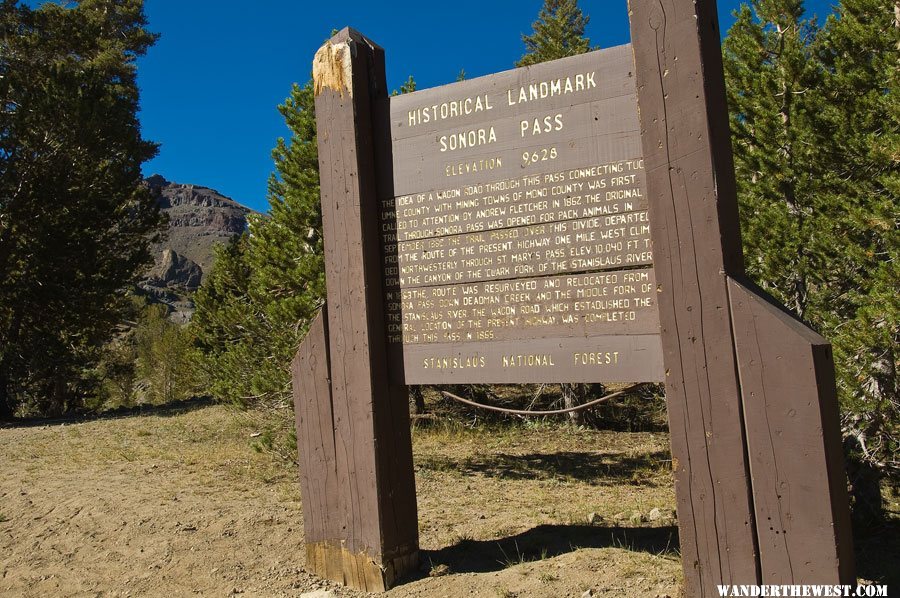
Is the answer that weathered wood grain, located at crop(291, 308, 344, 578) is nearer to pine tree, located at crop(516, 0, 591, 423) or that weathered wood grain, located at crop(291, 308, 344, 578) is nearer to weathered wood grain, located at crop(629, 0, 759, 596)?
weathered wood grain, located at crop(629, 0, 759, 596)

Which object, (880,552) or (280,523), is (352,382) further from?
(880,552)

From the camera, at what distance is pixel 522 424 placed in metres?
13.3

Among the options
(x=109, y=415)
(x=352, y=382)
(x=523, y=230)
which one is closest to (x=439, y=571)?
(x=352, y=382)

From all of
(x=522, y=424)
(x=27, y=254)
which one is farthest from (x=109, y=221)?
(x=522, y=424)

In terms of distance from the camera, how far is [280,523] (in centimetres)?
598

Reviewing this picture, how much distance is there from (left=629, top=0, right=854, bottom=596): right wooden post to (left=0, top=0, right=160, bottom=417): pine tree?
664 inches

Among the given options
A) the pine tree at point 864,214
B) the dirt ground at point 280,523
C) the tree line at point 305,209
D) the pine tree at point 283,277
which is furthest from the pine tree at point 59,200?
the pine tree at point 864,214

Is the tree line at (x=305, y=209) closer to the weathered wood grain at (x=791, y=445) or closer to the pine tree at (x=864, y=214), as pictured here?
the pine tree at (x=864, y=214)

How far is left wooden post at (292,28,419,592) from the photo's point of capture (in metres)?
4.33

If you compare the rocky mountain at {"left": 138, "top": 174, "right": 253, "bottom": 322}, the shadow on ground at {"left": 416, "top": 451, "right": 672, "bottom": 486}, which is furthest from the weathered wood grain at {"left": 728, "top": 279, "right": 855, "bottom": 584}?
the rocky mountain at {"left": 138, "top": 174, "right": 253, "bottom": 322}

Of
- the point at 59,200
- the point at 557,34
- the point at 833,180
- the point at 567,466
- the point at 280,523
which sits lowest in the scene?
the point at 567,466

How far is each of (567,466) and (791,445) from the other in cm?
647

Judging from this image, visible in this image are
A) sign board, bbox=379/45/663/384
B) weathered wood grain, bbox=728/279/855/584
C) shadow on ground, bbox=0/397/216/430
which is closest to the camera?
weathered wood grain, bbox=728/279/855/584

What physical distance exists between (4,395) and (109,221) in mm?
5274
